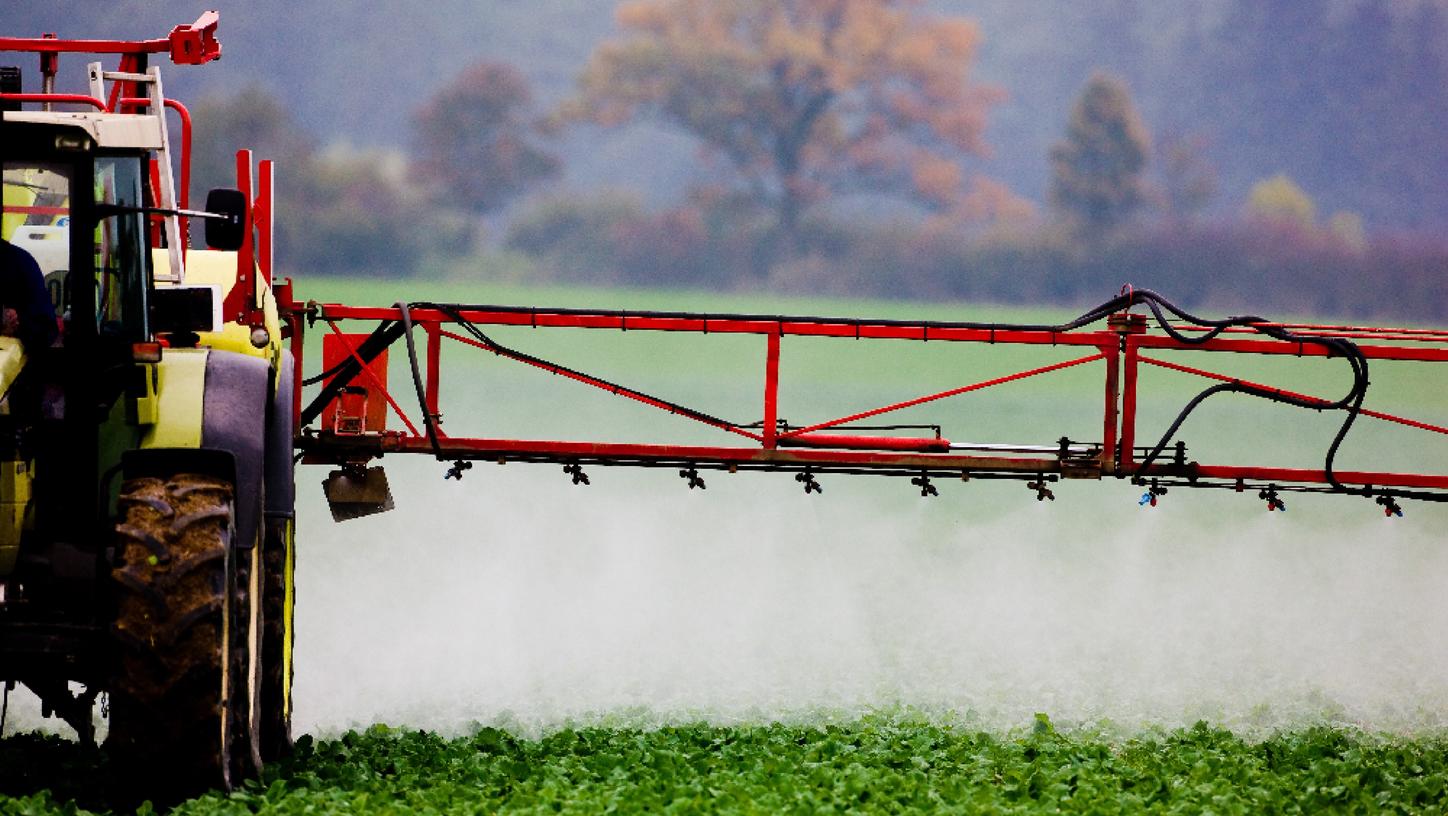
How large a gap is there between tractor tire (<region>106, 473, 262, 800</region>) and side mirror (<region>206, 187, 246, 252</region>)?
793 mm

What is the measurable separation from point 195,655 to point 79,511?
2.32 feet

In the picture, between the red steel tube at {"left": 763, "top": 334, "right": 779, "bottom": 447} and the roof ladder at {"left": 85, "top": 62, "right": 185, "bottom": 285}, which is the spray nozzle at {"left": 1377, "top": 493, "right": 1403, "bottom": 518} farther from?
the roof ladder at {"left": 85, "top": 62, "right": 185, "bottom": 285}

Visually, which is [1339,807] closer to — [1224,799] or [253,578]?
[1224,799]

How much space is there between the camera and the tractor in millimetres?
6148

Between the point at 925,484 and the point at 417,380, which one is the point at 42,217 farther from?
the point at 925,484

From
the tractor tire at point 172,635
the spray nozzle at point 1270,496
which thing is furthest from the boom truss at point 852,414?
the tractor tire at point 172,635

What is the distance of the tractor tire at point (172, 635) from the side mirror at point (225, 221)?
0.79m

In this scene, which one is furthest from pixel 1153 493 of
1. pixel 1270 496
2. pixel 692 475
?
pixel 692 475

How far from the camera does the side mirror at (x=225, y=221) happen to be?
6395 mm

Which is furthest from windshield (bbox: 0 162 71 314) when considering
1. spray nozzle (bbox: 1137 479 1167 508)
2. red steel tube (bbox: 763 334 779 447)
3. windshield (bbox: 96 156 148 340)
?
spray nozzle (bbox: 1137 479 1167 508)

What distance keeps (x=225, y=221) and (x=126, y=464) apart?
0.87m

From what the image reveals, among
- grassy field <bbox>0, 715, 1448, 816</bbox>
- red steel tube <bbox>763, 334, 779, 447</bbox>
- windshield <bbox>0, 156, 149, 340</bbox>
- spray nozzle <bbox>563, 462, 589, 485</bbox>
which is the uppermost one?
windshield <bbox>0, 156, 149, 340</bbox>

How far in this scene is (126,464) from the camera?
20.8 ft

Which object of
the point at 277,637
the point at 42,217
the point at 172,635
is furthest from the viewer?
the point at 277,637
